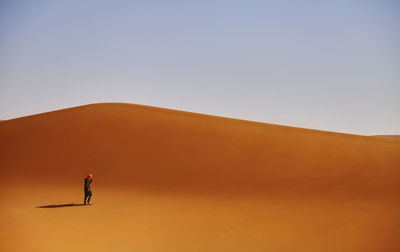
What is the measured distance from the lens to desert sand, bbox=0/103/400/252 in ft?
23.1

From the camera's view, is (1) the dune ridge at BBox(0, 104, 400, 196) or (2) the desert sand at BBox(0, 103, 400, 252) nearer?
(2) the desert sand at BBox(0, 103, 400, 252)

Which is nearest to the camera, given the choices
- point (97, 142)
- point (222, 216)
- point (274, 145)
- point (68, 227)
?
point (68, 227)

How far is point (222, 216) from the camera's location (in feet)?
30.1

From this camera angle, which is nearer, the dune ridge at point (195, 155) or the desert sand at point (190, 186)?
the desert sand at point (190, 186)

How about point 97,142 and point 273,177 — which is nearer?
point 273,177

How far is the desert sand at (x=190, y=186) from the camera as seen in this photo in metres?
7.03

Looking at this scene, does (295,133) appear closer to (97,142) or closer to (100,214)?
(97,142)

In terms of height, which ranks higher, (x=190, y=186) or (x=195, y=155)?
(x=195, y=155)

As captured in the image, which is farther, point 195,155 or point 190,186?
point 195,155

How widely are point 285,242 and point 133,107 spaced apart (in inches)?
839

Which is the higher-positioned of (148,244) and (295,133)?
(295,133)

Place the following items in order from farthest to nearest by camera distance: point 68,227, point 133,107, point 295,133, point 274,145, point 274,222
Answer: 1. point 133,107
2. point 295,133
3. point 274,145
4. point 274,222
5. point 68,227

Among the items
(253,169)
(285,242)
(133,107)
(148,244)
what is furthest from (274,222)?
(133,107)

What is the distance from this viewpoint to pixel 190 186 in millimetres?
A: 13250
